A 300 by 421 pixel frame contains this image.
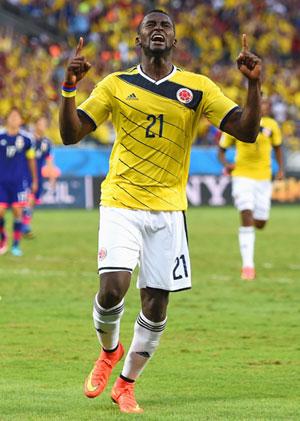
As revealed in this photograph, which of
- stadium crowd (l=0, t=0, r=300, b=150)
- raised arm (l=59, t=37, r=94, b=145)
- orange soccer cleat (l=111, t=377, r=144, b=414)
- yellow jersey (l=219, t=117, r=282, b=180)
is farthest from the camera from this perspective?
stadium crowd (l=0, t=0, r=300, b=150)

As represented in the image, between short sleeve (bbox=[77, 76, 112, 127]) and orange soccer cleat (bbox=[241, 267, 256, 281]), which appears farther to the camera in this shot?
orange soccer cleat (bbox=[241, 267, 256, 281])

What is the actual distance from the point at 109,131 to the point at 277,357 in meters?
23.7

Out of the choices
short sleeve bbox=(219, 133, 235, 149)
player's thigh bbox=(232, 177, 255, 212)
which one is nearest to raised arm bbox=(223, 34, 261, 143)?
player's thigh bbox=(232, 177, 255, 212)

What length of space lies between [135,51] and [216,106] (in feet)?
91.9

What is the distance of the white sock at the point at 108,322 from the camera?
672cm

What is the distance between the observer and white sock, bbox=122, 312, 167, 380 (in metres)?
6.80

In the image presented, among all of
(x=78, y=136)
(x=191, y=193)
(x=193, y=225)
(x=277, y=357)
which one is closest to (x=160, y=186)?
(x=78, y=136)

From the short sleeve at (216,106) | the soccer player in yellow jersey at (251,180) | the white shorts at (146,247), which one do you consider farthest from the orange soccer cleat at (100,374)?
the soccer player in yellow jersey at (251,180)

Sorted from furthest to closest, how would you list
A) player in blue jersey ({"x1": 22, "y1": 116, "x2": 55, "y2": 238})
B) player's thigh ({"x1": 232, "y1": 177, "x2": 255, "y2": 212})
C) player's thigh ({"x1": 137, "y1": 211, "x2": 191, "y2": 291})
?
player in blue jersey ({"x1": 22, "y1": 116, "x2": 55, "y2": 238}) < player's thigh ({"x1": 232, "y1": 177, "x2": 255, "y2": 212}) < player's thigh ({"x1": 137, "y1": 211, "x2": 191, "y2": 291})

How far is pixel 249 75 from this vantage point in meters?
6.23

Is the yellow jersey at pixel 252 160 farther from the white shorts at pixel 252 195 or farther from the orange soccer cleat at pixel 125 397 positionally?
Result: the orange soccer cleat at pixel 125 397

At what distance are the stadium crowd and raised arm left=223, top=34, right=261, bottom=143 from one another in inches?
1000

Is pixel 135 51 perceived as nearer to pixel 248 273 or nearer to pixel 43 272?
pixel 43 272

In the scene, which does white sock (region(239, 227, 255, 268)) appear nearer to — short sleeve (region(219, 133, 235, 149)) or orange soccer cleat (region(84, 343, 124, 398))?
short sleeve (region(219, 133, 235, 149))
